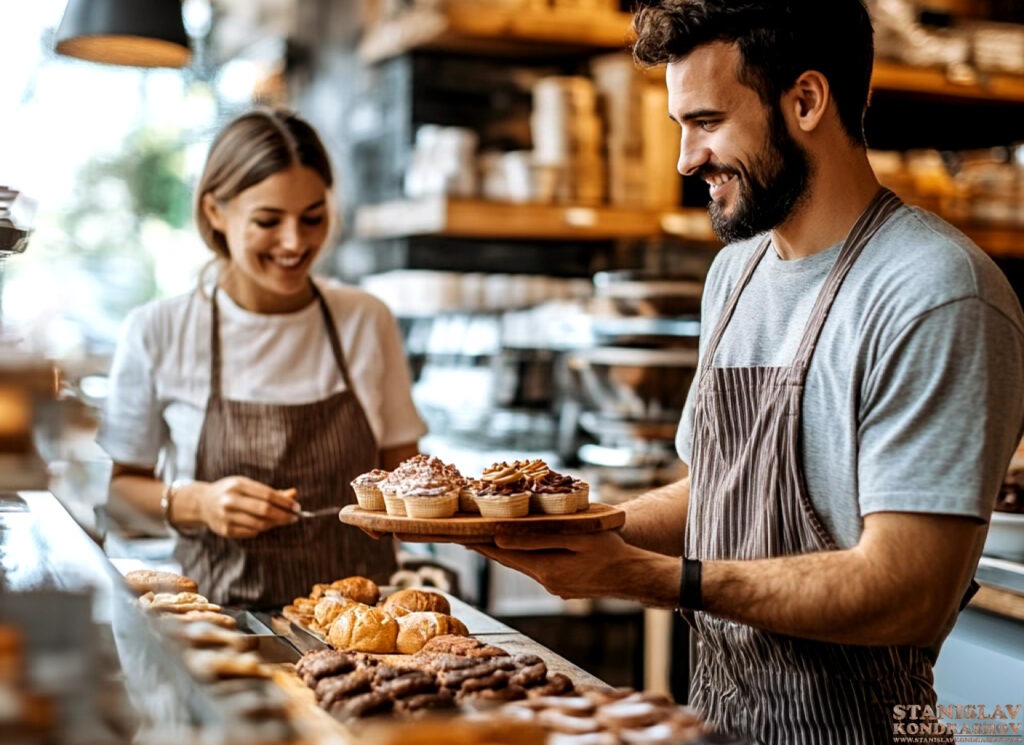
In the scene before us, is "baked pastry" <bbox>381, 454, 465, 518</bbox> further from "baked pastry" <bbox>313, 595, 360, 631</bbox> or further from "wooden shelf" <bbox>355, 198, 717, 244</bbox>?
"wooden shelf" <bbox>355, 198, 717, 244</bbox>

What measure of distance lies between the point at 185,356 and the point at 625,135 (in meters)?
2.64

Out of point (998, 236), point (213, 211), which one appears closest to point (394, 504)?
point (213, 211)

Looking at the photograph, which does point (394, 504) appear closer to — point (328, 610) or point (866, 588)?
point (328, 610)

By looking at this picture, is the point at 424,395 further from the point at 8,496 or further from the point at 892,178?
the point at 8,496

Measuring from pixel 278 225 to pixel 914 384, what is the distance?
1.60 m

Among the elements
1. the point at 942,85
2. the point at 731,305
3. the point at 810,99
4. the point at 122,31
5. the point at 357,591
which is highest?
the point at 942,85

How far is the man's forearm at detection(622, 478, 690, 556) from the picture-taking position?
2.25 meters

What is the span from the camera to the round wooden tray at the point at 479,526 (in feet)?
6.00

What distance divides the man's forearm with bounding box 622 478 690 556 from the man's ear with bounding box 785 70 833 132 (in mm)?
699

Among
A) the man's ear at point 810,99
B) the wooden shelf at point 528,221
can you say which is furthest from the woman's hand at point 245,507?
the wooden shelf at point 528,221

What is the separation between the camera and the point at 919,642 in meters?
1.75

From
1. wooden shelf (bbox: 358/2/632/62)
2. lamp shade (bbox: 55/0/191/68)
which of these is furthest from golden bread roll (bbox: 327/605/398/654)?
wooden shelf (bbox: 358/2/632/62)

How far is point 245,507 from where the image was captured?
2.51 m

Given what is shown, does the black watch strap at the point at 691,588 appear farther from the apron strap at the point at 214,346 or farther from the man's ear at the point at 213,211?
the man's ear at the point at 213,211
